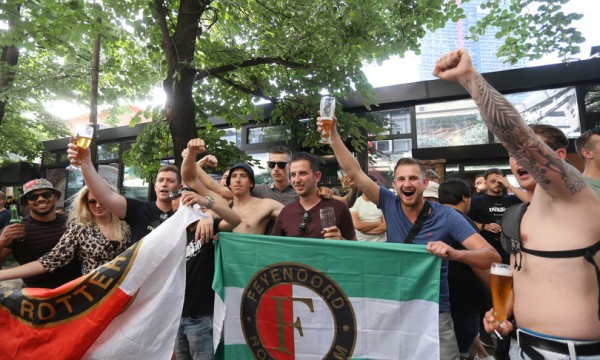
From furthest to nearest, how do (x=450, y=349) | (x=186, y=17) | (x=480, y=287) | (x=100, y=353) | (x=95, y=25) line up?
(x=186, y=17)
(x=95, y=25)
(x=480, y=287)
(x=450, y=349)
(x=100, y=353)

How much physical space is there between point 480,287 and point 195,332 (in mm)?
2389

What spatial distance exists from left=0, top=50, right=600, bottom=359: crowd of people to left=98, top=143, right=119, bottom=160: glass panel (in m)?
11.9

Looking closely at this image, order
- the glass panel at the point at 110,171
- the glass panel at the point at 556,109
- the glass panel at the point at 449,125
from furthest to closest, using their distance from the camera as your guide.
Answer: the glass panel at the point at 110,171, the glass panel at the point at 449,125, the glass panel at the point at 556,109

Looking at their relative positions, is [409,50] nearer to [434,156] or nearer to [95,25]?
[434,156]

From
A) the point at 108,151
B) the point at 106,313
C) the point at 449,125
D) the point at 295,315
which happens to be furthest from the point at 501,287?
the point at 108,151

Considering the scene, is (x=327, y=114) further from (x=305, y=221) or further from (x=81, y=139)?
(x=81, y=139)

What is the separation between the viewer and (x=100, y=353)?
7.94ft

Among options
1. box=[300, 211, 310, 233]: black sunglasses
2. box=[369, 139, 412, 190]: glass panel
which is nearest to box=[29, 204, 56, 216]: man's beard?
box=[300, 211, 310, 233]: black sunglasses

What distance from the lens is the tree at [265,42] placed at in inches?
219

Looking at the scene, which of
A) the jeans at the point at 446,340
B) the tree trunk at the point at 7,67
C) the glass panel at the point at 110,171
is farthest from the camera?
the glass panel at the point at 110,171

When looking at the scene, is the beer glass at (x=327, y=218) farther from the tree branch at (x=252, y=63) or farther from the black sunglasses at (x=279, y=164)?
the tree branch at (x=252, y=63)

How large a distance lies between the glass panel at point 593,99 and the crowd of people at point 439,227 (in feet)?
23.2

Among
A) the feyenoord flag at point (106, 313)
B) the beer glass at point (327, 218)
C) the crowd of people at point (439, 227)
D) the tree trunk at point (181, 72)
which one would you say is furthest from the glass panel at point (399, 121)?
the feyenoord flag at point (106, 313)

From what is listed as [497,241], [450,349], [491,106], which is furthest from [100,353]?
[497,241]
